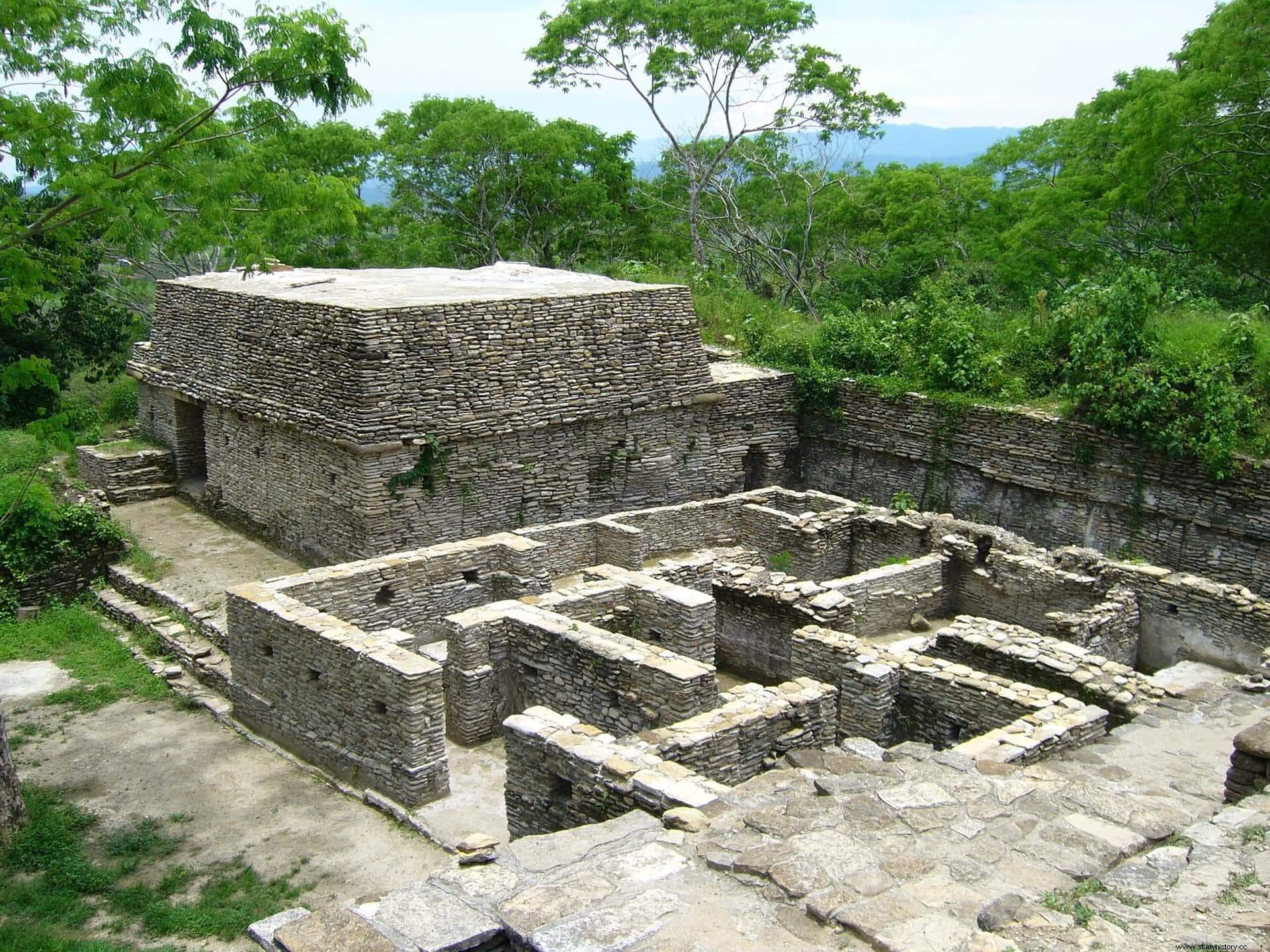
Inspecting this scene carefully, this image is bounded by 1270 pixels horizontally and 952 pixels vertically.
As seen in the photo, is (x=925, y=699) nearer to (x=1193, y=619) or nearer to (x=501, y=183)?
(x=1193, y=619)

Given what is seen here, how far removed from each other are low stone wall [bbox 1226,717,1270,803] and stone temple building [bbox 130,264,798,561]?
9413 millimetres

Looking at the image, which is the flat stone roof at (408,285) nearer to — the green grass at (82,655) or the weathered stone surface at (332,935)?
the green grass at (82,655)

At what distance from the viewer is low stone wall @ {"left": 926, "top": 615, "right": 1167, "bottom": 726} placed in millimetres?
10359

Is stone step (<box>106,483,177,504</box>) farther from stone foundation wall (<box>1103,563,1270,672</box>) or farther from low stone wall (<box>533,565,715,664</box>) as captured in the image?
stone foundation wall (<box>1103,563,1270,672</box>)

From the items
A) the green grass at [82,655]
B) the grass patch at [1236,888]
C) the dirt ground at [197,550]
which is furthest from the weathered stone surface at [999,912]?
the dirt ground at [197,550]

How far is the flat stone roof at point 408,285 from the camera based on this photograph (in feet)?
49.9

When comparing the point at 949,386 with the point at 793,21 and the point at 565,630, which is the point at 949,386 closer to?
the point at 565,630

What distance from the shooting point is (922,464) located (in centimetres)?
1738

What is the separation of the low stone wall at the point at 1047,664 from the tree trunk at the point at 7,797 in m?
8.52

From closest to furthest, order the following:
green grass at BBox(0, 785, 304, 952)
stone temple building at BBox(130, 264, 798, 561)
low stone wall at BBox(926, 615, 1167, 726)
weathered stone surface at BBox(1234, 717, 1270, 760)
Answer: weathered stone surface at BBox(1234, 717, 1270, 760)
green grass at BBox(0, 785, 304, 952)
low stone wall at BBox(926, 615, 1167, 726)
stone temple building at BBox(130, 264, 798, 561)

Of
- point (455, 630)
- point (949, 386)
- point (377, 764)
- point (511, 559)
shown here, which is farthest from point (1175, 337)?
point (377, 764)

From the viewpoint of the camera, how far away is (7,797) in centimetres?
990

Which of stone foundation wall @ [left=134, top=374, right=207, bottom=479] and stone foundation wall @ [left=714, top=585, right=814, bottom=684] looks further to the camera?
stone foundation wall @ [left=134, top=374, right=207, bottom=479]

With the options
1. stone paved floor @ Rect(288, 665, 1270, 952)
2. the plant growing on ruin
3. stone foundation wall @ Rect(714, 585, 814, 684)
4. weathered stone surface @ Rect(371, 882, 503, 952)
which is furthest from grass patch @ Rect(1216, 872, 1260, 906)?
the plant growing on ruin
